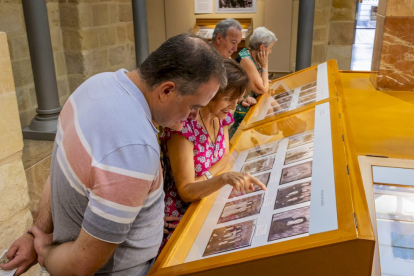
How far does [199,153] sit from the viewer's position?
2074 mm

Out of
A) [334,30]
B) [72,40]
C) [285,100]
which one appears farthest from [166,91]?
[334,30]

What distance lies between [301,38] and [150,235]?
502cm

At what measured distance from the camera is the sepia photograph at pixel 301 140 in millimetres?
2072

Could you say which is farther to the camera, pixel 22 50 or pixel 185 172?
pixel 22 50

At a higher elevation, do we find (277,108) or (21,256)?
(277,108)

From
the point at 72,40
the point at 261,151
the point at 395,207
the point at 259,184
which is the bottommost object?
the point at 395,207

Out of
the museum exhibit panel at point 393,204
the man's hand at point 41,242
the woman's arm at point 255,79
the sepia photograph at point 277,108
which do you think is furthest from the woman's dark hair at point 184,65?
the woman's arm at point 255,79

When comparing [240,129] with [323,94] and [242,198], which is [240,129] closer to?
[323,94]

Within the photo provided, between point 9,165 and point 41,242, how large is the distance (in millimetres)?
883

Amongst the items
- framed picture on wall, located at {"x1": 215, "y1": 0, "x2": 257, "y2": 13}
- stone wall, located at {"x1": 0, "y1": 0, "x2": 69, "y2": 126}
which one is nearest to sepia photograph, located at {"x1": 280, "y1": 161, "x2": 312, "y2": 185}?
stone wall, located at {"x1": 0, "y1": 0, "x2": 69, "y2": 126}

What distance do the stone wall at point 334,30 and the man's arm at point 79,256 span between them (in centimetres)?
656

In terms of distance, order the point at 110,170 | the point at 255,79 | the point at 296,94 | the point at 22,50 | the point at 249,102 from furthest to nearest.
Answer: the point at 22,50 < the point at 255,79 < the point at 249,102 < the point at 296,94 < the point at 110,170

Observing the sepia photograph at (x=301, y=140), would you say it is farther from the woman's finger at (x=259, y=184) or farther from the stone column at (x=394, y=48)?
the stone column at (x=394, y=48)

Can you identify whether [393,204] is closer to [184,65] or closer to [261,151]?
[261,151]
